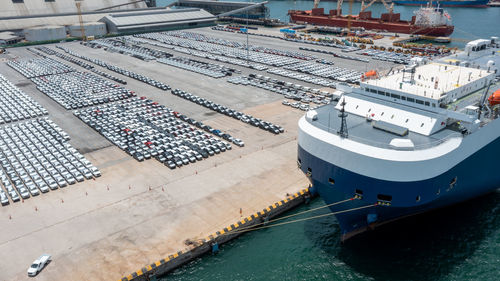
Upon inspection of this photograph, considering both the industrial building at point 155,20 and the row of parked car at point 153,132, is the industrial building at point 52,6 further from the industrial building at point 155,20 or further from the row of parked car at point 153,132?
the row of parked car at point 153,132

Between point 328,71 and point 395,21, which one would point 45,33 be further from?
point 395,21

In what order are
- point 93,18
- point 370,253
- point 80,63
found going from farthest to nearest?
point 93,18, point 80,63, point 370,253

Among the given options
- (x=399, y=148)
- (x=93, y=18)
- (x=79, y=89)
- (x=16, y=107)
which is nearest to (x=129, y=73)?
(x=79, y=89)

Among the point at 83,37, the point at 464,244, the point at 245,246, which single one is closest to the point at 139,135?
the point at 245,246

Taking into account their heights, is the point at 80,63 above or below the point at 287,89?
above

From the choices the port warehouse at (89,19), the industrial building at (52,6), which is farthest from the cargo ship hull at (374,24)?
the industrial building at (52,6)

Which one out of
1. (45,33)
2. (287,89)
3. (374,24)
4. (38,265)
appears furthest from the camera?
(374,24)

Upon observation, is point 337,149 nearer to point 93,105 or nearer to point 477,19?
point 93,105

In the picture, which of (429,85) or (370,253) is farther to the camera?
(429,85)
